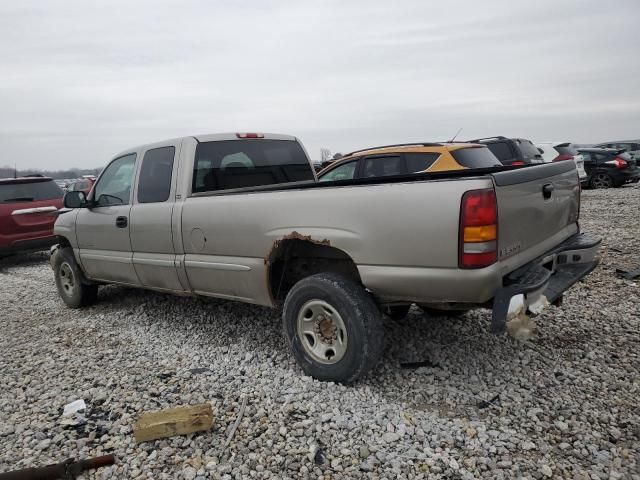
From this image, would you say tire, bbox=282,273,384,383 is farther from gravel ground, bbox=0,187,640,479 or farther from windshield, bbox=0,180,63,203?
windshield, bbox=0,180,63,203

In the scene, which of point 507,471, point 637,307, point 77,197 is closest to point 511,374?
point 507,471

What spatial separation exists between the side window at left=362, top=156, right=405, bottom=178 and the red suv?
240 inches

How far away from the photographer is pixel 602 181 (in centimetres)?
1616

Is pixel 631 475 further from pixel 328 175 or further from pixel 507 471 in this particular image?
pixel 328 175

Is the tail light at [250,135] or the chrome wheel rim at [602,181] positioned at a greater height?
the tail light at [250,135]

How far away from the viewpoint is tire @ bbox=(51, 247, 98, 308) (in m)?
5.71

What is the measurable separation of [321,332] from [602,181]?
1617 centimetres

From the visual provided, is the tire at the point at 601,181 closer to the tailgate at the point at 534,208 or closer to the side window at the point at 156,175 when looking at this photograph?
the tailgate at the point at 534,208

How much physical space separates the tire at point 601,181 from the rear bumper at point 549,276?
567 inches

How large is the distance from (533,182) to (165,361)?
314 centimetres

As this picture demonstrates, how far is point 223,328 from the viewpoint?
Answer: 15.3 feet

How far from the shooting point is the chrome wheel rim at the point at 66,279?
19.3ft

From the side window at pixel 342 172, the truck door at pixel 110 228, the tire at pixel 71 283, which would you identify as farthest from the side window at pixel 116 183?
the side window at pixel 342 172

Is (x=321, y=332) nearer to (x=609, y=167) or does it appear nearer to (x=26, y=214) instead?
(x=26, y=214)
